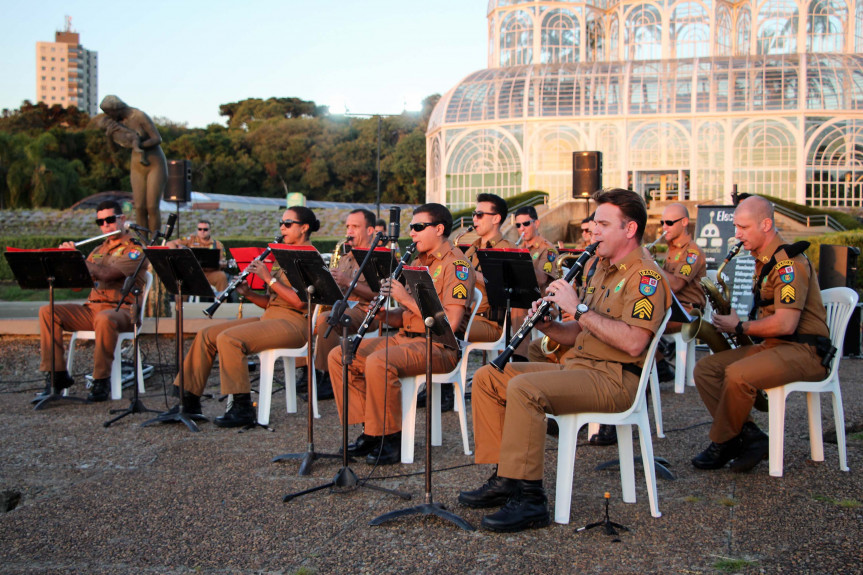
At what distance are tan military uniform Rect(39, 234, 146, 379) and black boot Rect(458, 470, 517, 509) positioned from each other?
4.62 meters

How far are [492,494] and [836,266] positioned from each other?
7.06 metres

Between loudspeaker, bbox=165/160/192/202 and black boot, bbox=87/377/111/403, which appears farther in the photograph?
loudspeaker, bbox=165/160/192/202

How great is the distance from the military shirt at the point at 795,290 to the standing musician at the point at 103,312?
216 inches

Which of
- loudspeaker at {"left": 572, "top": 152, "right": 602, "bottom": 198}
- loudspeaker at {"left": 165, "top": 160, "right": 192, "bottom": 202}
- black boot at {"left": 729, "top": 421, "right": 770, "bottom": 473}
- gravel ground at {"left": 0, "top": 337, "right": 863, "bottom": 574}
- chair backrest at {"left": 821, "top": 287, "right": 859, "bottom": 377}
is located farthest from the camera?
loudspeaker at {"left": 165, "top": 160, "right": 192, "bottom": 202}

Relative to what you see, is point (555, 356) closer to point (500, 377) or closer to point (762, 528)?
point (500, 377)

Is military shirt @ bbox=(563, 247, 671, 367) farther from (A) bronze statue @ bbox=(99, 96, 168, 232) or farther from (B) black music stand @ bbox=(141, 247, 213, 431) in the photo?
(A) bronze statue @ bbox=(99, 96, 168, 232)

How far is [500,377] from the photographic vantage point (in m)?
4.64

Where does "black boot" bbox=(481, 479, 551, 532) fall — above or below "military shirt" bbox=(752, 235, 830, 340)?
below

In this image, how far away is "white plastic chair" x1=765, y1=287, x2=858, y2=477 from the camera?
515cm

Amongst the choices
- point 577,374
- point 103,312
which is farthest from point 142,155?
point 577,374

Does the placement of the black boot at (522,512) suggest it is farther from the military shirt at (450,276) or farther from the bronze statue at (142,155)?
the bronze statue at (142,155)

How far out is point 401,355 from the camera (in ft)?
18.3

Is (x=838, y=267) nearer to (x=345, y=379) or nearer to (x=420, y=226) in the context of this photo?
(x=420, y=226)

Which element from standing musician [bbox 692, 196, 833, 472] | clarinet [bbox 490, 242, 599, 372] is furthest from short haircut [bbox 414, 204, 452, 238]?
standing musician [bbox 692, 196, 833, 472]
